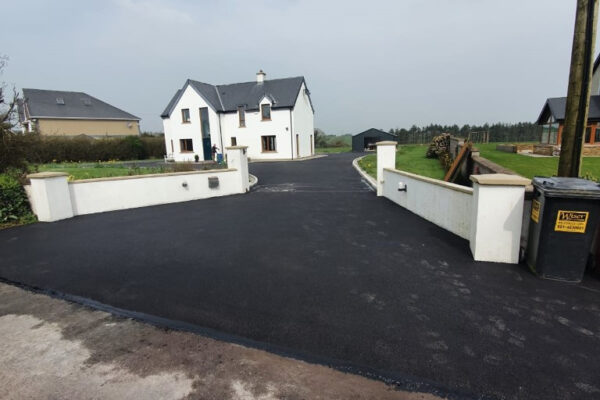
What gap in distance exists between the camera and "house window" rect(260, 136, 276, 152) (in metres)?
33.2

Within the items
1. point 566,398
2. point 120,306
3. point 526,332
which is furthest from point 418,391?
point 120,306

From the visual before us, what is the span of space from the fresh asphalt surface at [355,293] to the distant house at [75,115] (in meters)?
45.2

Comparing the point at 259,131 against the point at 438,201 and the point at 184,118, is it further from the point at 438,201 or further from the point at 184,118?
the point at 438,201

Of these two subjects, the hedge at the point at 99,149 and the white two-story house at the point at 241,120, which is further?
the white two-story house at the point at 241,120

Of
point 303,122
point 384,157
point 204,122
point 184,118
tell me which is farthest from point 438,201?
point 184,118

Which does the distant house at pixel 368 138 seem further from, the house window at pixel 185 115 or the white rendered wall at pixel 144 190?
the white rendered wall at pixel 144 190

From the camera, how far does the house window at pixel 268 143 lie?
109 feet

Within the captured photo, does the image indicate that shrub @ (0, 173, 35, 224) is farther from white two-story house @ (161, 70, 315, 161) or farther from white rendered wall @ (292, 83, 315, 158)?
white rendered wall @ (292, 83, 315, 158)

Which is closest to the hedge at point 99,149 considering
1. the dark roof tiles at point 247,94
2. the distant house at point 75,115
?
the dark roof tiles at point 247,94

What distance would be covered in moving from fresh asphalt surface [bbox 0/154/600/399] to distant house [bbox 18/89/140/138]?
45.2 metres

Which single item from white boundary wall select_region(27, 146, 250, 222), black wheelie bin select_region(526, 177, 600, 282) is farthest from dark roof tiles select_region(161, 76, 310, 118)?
black wheelie bin select_region(526, 177, 600, 282)

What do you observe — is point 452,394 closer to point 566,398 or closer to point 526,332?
point 566,398

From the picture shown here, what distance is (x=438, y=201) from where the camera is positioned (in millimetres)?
7344

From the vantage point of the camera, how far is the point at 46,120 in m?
42.5
